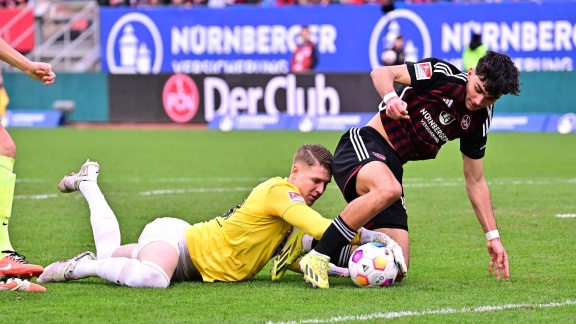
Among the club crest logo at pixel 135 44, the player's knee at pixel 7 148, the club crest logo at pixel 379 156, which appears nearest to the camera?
the player's knee at pixel 7 148

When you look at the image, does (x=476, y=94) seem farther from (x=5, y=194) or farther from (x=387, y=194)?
(x=5, y=194)

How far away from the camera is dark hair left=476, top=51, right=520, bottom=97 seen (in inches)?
260

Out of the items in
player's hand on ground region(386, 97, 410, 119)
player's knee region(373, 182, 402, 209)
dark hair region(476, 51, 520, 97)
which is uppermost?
dark hair region(476, 51, 520, 97)

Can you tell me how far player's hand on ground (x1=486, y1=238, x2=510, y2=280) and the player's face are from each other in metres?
0.89

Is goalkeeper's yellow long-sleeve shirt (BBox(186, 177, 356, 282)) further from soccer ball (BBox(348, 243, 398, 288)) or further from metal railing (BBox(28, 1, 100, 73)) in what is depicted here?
metal railing (BBox(28, 1, 100, 73))

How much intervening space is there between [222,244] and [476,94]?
187 centimetres

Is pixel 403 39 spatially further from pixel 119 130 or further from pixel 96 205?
pixel 96 205

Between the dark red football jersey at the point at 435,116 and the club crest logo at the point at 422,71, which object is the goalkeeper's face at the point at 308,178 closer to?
the dark red football jersey at the point at 435,116

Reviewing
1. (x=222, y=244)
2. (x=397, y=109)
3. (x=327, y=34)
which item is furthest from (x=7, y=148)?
(x=327, y=34)

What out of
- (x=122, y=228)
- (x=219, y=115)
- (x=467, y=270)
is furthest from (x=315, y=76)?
(x=467, y=270)

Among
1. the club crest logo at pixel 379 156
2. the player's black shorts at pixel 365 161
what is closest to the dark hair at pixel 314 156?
the player's black shorts at pixel 365 161

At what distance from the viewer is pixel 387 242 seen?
6.79m

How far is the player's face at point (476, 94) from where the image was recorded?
266 inches

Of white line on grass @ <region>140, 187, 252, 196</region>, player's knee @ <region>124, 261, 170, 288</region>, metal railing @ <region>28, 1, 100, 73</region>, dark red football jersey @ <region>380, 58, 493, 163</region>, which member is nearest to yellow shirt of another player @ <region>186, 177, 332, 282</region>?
player's knee @ <region>124, 261, 170, 288</region>
